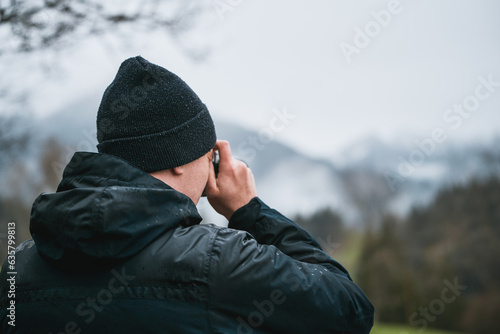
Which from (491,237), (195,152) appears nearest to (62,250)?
(195,152)

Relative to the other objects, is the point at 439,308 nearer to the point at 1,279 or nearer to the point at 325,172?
the point at 325,172

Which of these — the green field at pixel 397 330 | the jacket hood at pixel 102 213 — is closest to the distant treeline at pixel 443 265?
the green field at pixel 397 330

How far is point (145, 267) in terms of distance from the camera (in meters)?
1.16

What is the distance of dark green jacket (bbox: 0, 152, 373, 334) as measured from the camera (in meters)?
1.12

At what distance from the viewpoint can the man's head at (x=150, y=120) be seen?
130 cm

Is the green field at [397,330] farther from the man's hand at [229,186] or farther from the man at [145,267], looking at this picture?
the man at [145,267]

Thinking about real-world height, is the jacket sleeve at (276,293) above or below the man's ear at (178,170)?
below

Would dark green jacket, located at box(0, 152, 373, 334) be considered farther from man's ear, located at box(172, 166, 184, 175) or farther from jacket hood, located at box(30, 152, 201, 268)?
man's ear, located at box(172, 166, 184, 175)

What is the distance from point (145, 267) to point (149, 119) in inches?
16.6

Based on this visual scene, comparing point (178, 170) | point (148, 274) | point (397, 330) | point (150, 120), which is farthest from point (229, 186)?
point (397, 330)

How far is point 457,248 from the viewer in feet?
82.6

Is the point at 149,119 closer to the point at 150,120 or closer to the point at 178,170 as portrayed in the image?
the point at 150,120

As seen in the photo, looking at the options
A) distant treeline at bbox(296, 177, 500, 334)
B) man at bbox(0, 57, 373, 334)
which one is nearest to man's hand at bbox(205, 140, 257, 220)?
man at bbox(0, 57, 373, 334)

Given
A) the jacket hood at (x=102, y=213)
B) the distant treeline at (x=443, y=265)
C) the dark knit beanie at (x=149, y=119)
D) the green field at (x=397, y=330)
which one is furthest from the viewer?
the distant treeline at (x=443, y=265)
